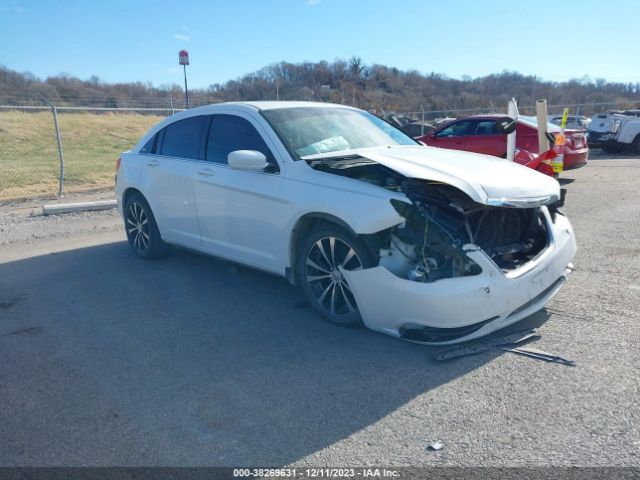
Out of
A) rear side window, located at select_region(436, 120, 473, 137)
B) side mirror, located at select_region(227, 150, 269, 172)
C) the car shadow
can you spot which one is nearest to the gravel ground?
the car shadow

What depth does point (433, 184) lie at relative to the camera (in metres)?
4.10

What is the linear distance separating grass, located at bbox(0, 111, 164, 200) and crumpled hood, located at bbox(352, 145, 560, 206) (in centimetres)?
995

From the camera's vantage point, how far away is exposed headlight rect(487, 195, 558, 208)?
3994mm

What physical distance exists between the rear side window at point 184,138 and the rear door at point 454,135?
8.36m

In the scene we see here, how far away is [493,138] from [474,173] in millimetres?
9312

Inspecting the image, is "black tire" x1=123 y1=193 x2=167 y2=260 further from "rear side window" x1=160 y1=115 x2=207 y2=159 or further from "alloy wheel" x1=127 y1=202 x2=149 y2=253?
"rear side window" x1=160 y1=115 x2=207 y2=159

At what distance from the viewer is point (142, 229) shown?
22.2ft

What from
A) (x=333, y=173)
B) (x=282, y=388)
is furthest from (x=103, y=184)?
(x=282, y=388)

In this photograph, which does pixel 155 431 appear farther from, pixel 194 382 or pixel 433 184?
pixel 433 184

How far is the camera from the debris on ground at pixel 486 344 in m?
3.93

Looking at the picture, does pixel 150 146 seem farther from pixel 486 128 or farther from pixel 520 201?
pixel 486 128

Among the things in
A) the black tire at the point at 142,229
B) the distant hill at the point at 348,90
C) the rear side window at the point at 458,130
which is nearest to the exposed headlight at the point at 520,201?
the black tire at the point at 142,229

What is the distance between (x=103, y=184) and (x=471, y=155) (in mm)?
11023

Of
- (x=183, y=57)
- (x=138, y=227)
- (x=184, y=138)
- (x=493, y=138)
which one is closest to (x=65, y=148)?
(x=183, y=57)
